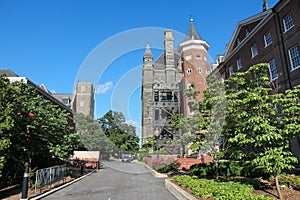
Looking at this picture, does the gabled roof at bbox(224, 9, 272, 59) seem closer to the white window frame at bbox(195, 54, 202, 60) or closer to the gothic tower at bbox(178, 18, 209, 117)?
the gothic tower at bbox(178, 18, 209, 117)

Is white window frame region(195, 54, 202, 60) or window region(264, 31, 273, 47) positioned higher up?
white window frame region(195, 54, 202, 60)

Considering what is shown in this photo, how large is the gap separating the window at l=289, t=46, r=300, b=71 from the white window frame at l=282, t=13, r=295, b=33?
1742 millimetres

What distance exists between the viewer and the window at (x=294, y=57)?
52.7 feet

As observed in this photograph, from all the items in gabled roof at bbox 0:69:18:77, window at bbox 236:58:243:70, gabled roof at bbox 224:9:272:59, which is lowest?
gabled roof at bbox 0:69:18:77

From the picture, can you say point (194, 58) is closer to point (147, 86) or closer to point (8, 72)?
point (147, 86)

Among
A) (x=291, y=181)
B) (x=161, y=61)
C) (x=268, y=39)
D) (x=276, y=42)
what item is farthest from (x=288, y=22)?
(x=161, y=61)

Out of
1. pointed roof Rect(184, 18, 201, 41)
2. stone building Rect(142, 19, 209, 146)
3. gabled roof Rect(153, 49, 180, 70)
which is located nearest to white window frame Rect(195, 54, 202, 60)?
stone building Rect(142, 19, 209, 146)

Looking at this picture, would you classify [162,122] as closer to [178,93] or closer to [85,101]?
[178,93]

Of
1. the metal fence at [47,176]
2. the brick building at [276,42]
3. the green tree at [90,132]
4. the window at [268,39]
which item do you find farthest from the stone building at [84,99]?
the window at [268,39]

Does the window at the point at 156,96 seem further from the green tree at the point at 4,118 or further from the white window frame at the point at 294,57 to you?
the green tree at the point at 4,118

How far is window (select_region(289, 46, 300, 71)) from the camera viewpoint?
52.7ft

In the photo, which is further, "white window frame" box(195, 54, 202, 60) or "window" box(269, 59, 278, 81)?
"white window frame" box(195, 54, 202, 60)

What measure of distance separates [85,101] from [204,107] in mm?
60962

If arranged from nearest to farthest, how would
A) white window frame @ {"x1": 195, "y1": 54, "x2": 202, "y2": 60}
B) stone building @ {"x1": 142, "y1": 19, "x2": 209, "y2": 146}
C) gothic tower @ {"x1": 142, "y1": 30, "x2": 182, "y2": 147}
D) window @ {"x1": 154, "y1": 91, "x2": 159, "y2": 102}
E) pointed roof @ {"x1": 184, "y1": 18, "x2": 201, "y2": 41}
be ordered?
stone building @ {"x1": 142, "y1": 19, "x2": 209, "y2": 146}
gothic tower @ {"x1": 142, "y1": 30, "x2": 182, "y2": 147}
window @ {"x1": 154, "y1": 91, "x2": 159, "y2": 102}
white window frame @ {"x1": 195, "y1": 54, "x2": 202, "y2": 60}
pointed roof @ {"x1": 184, "y1": 18, "x2": 201, "y2": 41}
